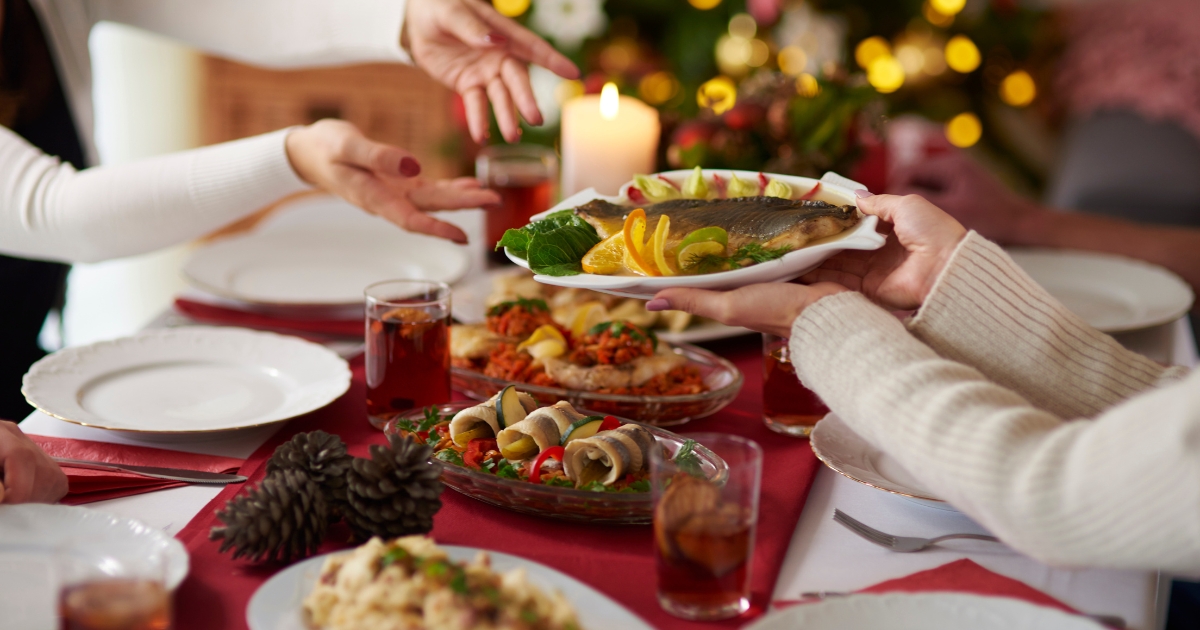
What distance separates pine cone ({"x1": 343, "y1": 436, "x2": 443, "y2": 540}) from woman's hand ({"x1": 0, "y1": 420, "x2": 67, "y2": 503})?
33 cm

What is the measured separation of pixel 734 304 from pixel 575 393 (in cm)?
30

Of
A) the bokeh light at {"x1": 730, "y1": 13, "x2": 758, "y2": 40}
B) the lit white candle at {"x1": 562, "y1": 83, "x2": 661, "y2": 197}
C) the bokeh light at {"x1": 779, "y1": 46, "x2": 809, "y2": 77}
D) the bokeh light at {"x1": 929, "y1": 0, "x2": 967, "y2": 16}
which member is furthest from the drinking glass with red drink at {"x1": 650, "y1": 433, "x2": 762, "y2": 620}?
the bokeh light at {"x1": 929, "y1": 0, "x2": 967, "y2": 16}

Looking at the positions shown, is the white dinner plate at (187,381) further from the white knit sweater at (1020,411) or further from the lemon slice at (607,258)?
the white knit sweater at (1020,411)

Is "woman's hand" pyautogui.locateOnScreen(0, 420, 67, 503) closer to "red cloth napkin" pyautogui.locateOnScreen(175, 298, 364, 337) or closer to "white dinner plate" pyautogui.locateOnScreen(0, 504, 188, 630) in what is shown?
"white dinner plate" pyautogui.locateOnScreen(0, 504, 188, 630)

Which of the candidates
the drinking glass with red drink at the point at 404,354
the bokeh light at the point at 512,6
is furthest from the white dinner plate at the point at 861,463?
the bokeh light at the point at 512,6

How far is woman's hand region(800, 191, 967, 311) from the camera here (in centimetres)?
114

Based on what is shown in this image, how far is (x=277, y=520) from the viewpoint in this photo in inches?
36.6

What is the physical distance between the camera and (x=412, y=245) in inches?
84.9

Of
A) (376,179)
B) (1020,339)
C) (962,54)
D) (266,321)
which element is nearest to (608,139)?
(376,179)

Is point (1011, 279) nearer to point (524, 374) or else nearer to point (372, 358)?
point (524, 374)

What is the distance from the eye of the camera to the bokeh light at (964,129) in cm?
436

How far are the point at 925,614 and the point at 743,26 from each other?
3.43m

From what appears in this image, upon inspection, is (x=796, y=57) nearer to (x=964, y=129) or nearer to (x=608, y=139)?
(x=964, y=129)

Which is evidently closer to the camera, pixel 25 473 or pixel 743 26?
pixel 25 473
